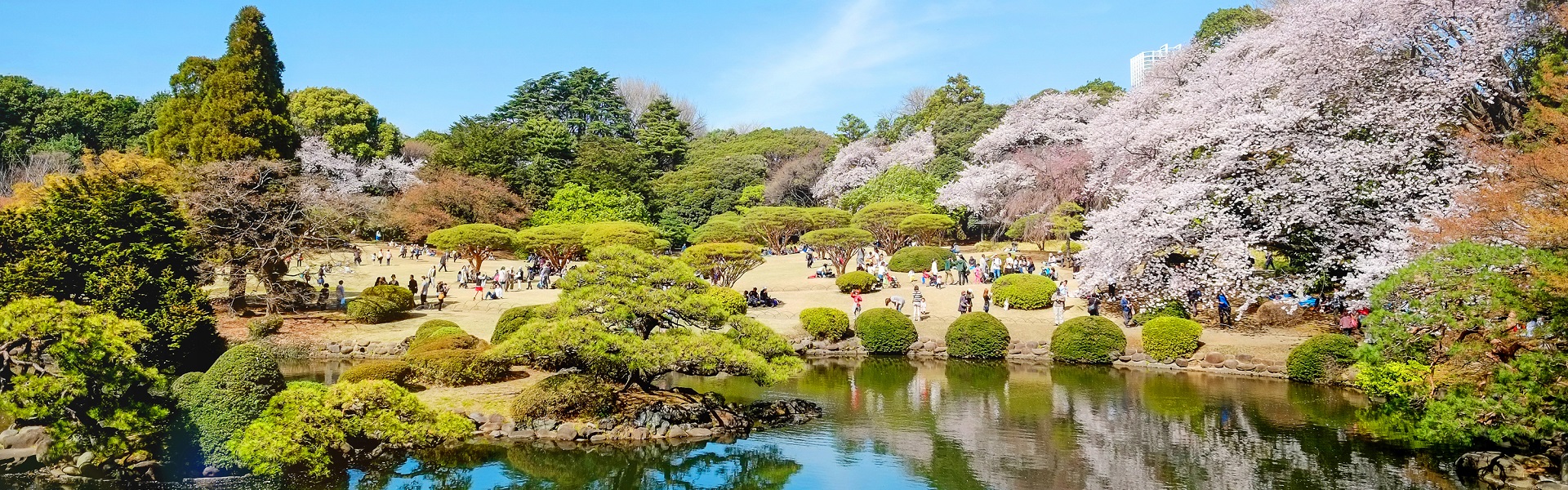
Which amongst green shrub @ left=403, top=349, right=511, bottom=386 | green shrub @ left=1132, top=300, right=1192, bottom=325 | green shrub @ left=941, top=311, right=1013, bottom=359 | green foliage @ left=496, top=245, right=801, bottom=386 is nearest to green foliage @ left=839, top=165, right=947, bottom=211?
green shrub @ left=1132, top=300, right=1192, bottom=325

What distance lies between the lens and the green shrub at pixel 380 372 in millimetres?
19234

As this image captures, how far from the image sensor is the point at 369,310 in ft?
99.9

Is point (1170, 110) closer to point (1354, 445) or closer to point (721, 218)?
point (1354, 445)

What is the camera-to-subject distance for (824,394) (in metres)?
21.7

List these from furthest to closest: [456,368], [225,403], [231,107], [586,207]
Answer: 1. [586,207]
2. [231,107]
3. [456,368]
4. [225,403]

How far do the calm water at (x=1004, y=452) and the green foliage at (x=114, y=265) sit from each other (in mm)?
6559

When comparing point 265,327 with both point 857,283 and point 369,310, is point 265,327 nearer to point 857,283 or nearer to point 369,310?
point 369,310

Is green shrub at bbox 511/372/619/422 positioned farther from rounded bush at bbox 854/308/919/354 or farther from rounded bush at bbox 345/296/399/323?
rounded bush at bbox 345/296/399/323

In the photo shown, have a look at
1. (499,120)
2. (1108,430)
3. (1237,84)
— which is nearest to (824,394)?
(1108,430)

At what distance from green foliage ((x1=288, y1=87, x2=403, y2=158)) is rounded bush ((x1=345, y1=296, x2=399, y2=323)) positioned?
3473cm

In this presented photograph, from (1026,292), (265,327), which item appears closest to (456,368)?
(265,327)

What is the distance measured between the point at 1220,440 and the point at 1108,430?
1.90m

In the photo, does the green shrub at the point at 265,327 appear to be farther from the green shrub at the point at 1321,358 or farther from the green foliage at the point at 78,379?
the green shrub at the point at 1321,358

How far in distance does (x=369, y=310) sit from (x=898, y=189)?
3327 centimetres
